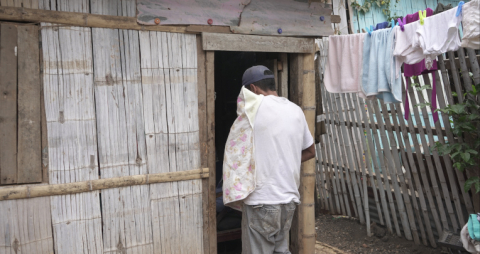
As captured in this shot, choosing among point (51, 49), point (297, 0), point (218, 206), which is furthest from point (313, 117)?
point (51, 49)

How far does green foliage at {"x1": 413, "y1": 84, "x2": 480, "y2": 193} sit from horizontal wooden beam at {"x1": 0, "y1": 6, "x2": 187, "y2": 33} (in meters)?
2.97

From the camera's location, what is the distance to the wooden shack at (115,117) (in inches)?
115

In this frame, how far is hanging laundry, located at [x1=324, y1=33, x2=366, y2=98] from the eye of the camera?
13.7 ft

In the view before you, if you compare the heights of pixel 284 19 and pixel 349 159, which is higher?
pixel 284 19

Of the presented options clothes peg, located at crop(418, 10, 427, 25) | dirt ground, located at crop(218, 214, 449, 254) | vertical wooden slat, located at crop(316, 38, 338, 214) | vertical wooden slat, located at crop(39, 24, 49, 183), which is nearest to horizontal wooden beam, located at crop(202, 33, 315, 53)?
clothes peg, located at crop(418, 10, 427, 25)

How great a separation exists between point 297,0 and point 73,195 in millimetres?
2876

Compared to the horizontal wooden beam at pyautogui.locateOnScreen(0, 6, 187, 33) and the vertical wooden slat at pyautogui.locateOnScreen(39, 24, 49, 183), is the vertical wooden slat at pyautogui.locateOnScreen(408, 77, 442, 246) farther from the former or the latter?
the vertical wooden slat at pyautogui.locateOnScreen(39, 24, 49, 183)

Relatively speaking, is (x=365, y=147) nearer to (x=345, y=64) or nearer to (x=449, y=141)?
(x=449, y=141)

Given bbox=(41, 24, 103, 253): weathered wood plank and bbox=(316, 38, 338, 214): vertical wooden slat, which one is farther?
bbox=(316, 38, 338, 214): vertical wooden slat

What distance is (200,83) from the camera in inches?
141

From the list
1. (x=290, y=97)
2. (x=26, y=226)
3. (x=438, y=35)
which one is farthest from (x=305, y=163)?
(x=26, y=226)

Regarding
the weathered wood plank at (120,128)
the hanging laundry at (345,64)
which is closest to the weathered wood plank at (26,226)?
the weathered wood plank at (120,128)

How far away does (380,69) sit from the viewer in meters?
3.89

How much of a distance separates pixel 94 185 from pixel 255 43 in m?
1.98
